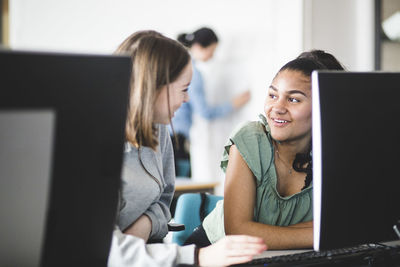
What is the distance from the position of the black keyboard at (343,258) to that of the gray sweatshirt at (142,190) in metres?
0.25

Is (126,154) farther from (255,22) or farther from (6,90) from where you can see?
(255,22)

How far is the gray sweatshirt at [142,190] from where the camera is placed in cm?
94

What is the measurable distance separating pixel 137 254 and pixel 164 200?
381 mm

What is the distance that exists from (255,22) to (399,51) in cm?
113

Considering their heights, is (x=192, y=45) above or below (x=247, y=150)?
above

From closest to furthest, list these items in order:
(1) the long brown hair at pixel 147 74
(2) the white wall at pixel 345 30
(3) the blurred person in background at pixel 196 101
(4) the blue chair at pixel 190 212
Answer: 1. (1) the long brown hair at pixel 147 74
2. (4) the blue chair at pixel 190 212
3. (2) the white wall at pixel 345 30
4. (3) the blurred person in background at pixel 196 101

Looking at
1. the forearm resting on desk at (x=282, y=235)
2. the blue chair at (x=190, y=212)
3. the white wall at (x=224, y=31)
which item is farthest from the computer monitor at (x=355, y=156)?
the white wall at (x=224, y=31)

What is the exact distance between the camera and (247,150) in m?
1.21

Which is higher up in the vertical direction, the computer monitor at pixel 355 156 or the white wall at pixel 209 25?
the white wall at pixel 209 25

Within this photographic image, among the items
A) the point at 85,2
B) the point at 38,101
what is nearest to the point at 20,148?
the point at 38,101

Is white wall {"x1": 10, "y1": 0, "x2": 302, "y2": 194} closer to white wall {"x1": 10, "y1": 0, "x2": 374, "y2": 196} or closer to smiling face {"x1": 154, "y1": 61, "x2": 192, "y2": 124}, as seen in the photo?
white wall {"x1": 10, "y1": 0, "x2": 374, "y2": 196}

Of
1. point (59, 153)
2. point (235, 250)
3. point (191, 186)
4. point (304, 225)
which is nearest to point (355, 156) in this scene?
point (235, 250)

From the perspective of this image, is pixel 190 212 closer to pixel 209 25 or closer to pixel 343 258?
pixel 343 258

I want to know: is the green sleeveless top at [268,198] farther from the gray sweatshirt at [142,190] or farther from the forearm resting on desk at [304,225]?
the gray sweatshirt at [142,190]
